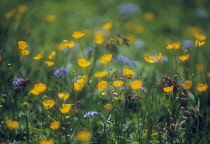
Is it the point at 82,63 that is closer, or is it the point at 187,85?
the point at 187,85

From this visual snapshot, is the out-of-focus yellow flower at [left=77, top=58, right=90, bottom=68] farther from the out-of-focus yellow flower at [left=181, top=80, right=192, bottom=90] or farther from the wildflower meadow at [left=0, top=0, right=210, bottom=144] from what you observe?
the out-of-focus yellow flower at [left=181, top=80, right=192, bottom=90]

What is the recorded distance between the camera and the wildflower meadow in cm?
183

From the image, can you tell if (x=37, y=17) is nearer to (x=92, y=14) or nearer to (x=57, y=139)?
(x=92, y=14)

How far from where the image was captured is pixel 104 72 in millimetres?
1956

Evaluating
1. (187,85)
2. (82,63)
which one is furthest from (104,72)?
(187,85)

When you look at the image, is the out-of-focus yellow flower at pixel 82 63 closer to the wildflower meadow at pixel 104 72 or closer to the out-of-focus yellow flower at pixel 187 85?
the wildflower meadow at pixel 104 72

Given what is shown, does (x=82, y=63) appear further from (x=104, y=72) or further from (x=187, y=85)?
(x=187, y=85)

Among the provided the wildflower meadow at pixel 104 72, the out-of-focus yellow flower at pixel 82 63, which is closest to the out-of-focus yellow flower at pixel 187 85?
the wildflower meadow at pixel 104 72

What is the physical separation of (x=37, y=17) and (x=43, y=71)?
215 cm

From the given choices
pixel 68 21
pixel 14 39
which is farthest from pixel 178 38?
pixel 14 39

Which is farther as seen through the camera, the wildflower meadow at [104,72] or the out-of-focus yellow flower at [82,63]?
the out-of-focus yellow flower at [82,63]

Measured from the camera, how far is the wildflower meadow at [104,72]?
72.0 inches

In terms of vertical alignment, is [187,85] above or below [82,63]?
below

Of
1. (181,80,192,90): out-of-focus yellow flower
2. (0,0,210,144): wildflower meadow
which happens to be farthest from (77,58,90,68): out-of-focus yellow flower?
(181,80,192,90): out-of-focus yellow flower
